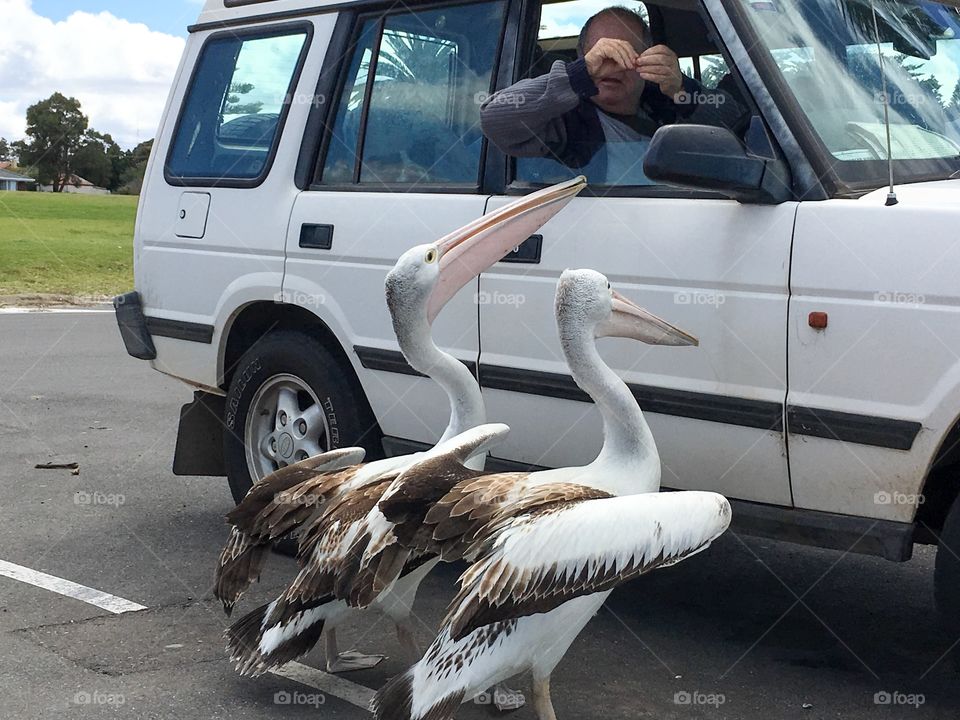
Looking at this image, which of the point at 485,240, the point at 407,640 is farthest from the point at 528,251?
the point at 407,640

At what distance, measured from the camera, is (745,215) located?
12.9ft

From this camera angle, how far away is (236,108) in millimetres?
5777

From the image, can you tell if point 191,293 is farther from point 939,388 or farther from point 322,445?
point 939,388

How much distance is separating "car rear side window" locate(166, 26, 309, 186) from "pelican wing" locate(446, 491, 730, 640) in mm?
2730

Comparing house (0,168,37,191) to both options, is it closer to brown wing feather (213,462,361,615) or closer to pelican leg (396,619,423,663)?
brown wing feather (213,462,361,615)

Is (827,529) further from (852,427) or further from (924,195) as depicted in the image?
(924,195)

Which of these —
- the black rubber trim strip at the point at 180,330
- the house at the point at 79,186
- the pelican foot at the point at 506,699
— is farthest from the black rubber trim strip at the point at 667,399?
the house at the point at 79,186

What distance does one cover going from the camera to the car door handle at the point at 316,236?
Answer: 5.12 meters

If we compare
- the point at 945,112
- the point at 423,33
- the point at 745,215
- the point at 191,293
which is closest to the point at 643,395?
the point at 745,215

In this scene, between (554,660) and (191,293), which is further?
(191,293)

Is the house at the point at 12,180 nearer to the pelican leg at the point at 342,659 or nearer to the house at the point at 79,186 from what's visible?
the house at the point at 79,186

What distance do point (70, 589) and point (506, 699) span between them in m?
2.04

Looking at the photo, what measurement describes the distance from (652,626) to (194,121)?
3.17 m

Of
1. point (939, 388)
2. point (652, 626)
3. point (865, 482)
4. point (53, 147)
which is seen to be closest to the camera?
point (939, 388)
